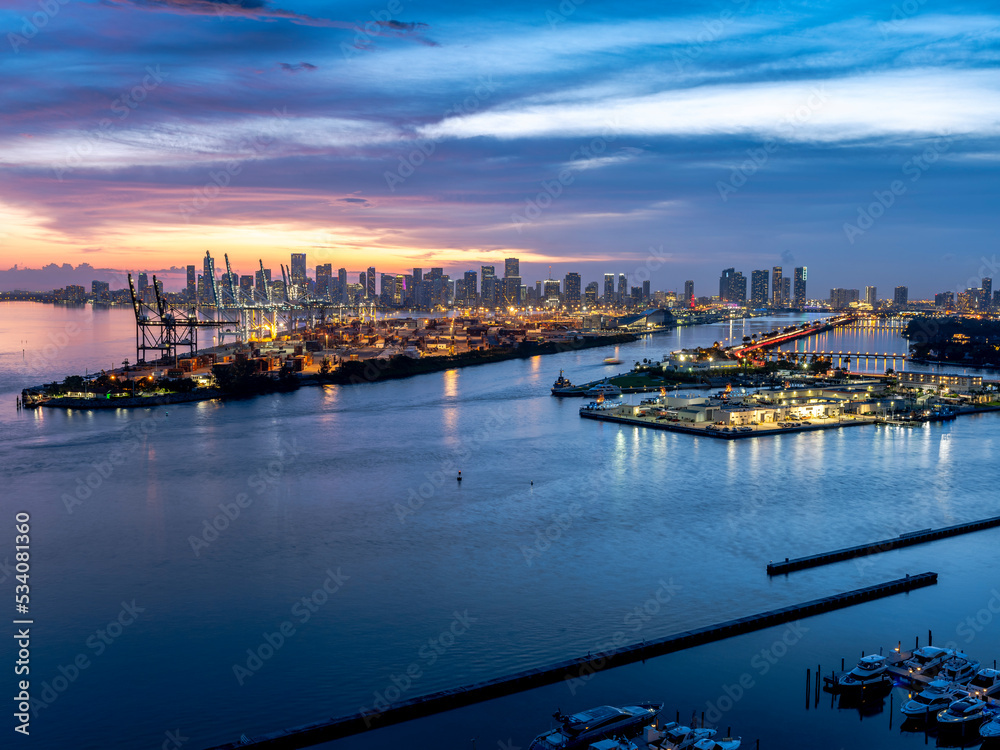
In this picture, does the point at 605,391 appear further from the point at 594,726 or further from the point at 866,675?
the point at 594,726

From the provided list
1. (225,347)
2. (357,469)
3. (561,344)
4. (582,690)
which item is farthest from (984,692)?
(561,344)

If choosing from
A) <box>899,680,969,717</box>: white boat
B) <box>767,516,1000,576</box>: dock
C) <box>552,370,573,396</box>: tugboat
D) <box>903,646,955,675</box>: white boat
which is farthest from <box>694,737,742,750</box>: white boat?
<box>552,370,573,396</box>: tugboat

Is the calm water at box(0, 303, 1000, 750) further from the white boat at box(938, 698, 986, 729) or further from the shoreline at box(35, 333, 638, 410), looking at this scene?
the shoreline at box(35, 333, 638, 410)

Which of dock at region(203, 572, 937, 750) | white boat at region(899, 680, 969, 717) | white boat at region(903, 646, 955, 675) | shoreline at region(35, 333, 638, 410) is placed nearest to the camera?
dock at region(203, 572, 937, 750)

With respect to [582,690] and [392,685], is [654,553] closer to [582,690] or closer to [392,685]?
[582,690]

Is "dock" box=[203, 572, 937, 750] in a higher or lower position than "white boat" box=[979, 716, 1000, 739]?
higher

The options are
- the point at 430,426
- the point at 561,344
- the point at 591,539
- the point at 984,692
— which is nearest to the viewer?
the point at 984,692

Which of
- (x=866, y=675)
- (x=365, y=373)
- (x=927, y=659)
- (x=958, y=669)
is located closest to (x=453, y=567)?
(x=866, y=675)
